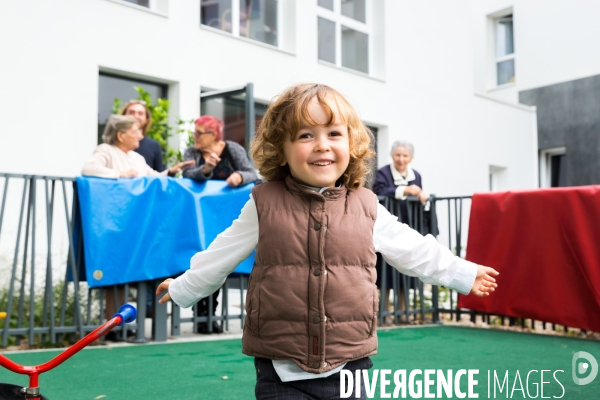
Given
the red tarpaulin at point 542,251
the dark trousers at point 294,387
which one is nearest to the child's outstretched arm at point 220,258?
the dark trousers at point 294,387

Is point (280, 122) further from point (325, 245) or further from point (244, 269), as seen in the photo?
point (244, 269)

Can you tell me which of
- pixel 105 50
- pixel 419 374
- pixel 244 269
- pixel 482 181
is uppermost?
pixel 105 50

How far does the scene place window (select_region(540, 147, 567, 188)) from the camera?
18453 mm

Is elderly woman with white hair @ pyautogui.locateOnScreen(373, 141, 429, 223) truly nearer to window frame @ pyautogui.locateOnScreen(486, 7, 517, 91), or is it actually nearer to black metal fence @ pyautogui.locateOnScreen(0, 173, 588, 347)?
black metal fence @ pyautogui.locateOnScreen(0, 173, 588, 347)

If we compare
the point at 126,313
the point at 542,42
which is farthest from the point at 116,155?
the point at 542,42

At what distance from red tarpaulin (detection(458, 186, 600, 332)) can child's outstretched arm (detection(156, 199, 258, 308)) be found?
4562 millimetres

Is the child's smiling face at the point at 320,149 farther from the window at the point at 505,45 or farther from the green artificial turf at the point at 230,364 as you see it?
the window at the point at 505,45

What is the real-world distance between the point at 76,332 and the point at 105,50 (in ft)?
13.7

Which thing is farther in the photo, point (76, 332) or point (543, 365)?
point (76, 332)

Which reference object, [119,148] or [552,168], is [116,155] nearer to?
[119,148]

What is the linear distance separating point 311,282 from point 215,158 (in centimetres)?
411

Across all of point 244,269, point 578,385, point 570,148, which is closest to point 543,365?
point 578,385

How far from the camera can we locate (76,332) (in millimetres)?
6176

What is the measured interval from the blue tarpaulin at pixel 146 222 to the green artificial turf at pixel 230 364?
2.19 feet
